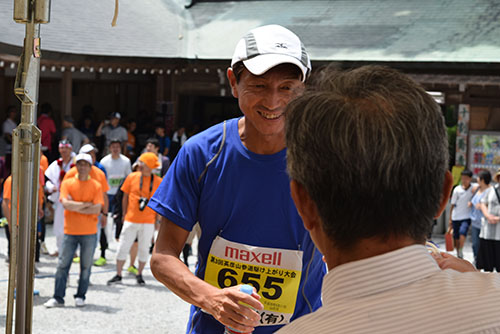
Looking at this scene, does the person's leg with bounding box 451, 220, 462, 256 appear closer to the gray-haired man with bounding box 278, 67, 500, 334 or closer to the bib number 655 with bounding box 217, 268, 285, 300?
the bib number 655 with bounding box 217, 268, 285, 300

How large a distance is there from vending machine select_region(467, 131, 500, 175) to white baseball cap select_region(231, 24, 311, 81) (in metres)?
11.1

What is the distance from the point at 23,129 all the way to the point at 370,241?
1491 mm

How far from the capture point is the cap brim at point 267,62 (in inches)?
89.1

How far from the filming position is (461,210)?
1017 cm

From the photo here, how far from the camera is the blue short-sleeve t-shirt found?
231 centimetres

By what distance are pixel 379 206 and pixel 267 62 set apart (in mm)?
1189

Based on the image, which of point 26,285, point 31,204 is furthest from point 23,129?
point 26,285

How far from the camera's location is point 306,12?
14.3 meters

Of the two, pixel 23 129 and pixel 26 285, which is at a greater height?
pixel 23 129

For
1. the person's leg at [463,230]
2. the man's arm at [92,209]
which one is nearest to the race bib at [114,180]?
the man's arm at [92,209]

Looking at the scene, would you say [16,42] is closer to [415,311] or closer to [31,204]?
[31,204]

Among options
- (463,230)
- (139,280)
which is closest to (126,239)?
(139,280)

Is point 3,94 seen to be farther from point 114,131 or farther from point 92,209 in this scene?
point 92,209

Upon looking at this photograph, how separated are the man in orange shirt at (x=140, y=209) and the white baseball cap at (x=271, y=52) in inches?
222
